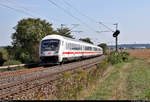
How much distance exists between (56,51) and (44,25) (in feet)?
43.1

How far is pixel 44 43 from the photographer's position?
68.8 feet

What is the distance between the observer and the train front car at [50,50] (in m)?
20.2

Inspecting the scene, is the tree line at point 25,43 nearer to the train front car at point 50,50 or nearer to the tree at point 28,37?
the tree at point 28,37

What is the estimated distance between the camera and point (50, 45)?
67.9 feet

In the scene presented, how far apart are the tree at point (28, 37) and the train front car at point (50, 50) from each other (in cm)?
743

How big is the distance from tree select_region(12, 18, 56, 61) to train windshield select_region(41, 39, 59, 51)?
7.47 m

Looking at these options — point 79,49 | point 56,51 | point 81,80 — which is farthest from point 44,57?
point 81,80

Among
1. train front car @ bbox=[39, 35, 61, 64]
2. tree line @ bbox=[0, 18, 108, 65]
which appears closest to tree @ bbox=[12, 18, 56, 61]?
tree line @ bbox=[0, 18, 108, 65]

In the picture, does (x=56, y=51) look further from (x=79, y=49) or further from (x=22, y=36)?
(x=22, y=36)

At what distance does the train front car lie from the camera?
66.3 ft

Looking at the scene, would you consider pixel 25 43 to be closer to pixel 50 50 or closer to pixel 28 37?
pixel 28 37

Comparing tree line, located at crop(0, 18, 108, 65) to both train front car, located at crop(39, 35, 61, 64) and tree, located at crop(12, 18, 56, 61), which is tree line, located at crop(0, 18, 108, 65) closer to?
tree, located at crop(12, 18, 56, 61)

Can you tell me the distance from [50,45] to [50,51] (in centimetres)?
74

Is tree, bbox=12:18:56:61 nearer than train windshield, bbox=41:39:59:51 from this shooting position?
No
